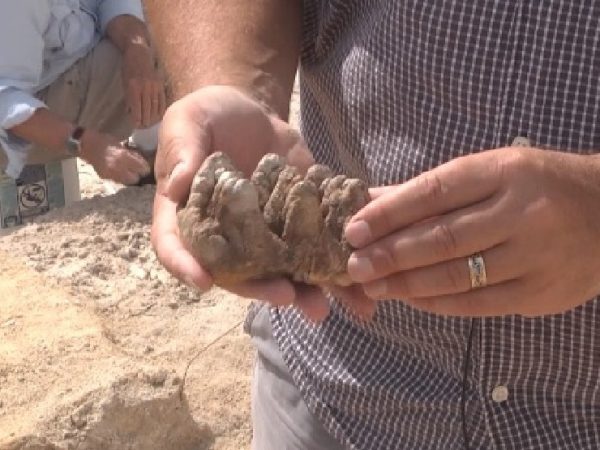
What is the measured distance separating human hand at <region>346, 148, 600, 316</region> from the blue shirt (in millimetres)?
3009

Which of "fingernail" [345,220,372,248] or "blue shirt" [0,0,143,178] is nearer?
"fingernail" [345,220,372,248]

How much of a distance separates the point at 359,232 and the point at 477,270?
0.13m

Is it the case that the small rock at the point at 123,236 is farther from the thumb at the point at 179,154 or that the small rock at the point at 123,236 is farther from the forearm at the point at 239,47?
the thumb at the point at 179,154

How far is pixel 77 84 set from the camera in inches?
165

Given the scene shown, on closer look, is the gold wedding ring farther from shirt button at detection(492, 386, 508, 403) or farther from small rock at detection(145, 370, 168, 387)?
small rock at detection(145, 370, 168, 387)

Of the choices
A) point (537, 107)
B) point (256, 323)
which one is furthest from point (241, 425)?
point (537, 107)

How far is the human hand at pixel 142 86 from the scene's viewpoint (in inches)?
164

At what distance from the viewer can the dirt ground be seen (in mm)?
2570

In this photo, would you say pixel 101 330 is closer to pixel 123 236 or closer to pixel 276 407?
pixel 123 236

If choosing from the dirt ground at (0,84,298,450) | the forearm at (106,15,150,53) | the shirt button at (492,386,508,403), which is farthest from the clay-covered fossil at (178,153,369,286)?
the forearm at (106,15,150,53)

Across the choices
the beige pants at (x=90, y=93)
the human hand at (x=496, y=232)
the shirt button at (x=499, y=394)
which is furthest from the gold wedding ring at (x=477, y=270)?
the beige pants at (x=90, y=93)

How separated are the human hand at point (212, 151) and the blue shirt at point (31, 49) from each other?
263cm

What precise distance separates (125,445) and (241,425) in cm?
35

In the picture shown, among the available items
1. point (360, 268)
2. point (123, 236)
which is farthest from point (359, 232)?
point (123, 236)
